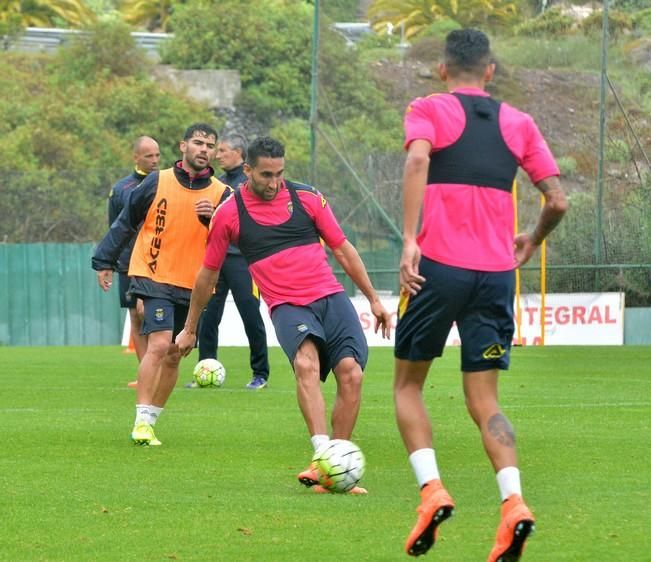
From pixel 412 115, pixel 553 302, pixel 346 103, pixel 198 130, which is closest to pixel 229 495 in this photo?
pixel 412 115

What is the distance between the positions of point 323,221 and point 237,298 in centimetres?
646

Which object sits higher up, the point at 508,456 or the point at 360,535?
the point at 508,456

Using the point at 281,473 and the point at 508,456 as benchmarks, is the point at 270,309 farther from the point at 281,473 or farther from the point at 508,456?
the point at 508,456

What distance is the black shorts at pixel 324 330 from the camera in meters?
9.28

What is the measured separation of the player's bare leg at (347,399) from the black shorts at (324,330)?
72 mm

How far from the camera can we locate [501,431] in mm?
6957

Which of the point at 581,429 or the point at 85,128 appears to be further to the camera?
the point at 85,128

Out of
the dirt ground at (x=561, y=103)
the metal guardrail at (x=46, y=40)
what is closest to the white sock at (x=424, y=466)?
the dirt ground at (x=561, y=103)

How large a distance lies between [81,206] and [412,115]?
83.5ft

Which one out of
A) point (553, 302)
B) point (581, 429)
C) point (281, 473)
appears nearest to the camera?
point (281, 473)

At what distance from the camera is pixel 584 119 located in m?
29.8

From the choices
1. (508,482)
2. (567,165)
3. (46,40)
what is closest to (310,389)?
(508,482)

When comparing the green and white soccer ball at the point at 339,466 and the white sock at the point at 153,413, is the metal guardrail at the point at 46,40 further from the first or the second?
the green and white soccer ball at the point at 339,466

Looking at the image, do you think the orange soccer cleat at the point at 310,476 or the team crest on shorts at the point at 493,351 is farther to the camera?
the orange soccer cleat at the point at 310,476
